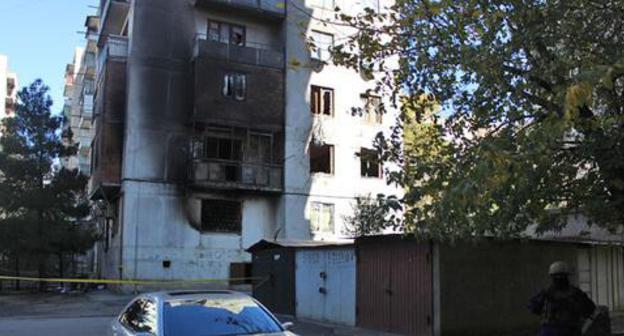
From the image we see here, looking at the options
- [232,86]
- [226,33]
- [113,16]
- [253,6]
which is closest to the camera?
[232,86]

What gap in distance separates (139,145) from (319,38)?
1162 cm

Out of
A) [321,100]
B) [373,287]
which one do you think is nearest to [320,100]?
[321,100]

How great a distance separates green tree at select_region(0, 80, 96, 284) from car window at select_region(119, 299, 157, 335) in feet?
77.4

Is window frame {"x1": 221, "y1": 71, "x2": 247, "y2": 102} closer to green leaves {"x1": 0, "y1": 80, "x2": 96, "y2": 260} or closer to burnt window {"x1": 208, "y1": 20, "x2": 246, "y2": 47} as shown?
burnt window {"x1": 208, "y1": 20, "x2": 246, "y2": 47}

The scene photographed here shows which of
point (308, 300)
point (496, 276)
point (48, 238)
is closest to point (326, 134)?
point (48, 238)

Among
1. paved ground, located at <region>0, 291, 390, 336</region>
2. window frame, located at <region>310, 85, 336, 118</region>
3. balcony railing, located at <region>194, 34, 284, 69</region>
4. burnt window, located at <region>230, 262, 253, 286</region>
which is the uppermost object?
balcony railing, located at <region>194, 34, 284, 69</region>

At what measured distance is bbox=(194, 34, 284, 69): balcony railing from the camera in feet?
106

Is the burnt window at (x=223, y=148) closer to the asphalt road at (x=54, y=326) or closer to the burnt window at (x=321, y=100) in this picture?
the burnt window at (x=321, y=100)

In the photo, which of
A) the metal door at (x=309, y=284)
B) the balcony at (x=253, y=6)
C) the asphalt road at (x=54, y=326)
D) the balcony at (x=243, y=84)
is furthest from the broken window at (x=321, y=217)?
the asphalt road at (x=54, y=326)

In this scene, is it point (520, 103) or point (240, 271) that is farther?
point (240, 271)

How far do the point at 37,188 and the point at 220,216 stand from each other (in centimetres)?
888

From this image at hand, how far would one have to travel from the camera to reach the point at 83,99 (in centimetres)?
5316

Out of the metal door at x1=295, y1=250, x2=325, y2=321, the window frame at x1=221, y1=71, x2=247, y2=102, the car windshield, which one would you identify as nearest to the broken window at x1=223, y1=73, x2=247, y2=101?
the window frame at x1=221, y1=71, x2=247, y2=102

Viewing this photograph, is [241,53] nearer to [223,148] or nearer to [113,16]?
[223,148]
